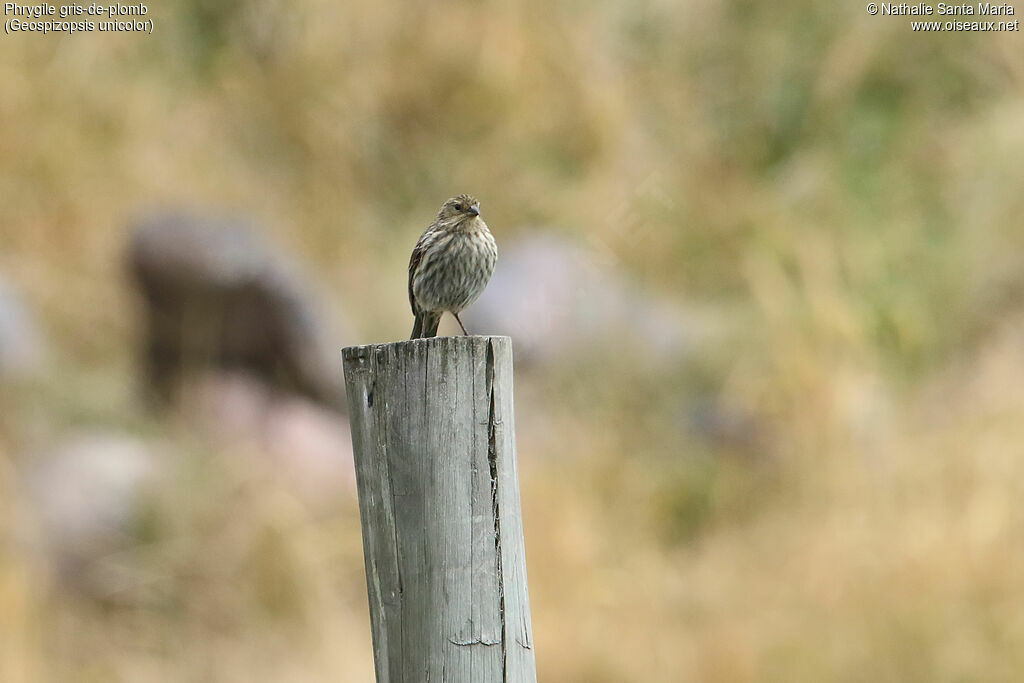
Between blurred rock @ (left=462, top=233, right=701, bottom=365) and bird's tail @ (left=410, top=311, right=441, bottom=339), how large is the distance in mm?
4212

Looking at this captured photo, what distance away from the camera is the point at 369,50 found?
522 inches

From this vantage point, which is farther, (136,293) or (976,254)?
(976,254)

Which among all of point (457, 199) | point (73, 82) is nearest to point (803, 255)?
point (457, 199)

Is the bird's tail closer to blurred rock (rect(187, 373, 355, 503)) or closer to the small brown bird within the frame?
the small brown bird

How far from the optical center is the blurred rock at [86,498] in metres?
7.89

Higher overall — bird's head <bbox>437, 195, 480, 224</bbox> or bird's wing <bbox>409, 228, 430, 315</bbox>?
bird's head <bbox>437, 195, 480, 224</bbox>

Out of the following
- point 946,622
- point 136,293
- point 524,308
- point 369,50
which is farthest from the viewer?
point 369,50

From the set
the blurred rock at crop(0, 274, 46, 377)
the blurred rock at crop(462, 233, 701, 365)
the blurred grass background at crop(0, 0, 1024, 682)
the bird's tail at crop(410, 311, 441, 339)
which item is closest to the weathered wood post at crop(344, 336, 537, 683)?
the bird's tail at crop(410, 311, 441, 339)

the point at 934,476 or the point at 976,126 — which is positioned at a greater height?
the point at 976,126

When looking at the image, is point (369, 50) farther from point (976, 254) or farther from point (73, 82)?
point (976, 254)

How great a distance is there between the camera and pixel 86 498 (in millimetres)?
8031

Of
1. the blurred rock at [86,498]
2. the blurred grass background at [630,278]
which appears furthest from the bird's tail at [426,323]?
the blurred rock at [86,498]

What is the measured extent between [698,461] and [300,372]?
9.30ft

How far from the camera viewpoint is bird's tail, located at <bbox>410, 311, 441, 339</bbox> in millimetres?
5137
